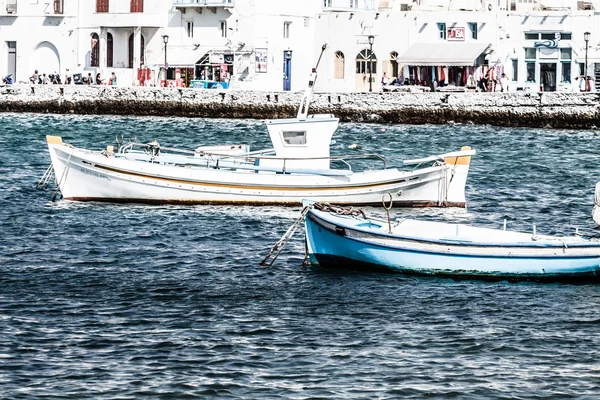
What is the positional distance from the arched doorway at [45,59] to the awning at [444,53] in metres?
20.8

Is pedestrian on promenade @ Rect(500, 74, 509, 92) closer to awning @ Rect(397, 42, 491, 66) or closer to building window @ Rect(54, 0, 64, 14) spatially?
awning @ Rect(397, 42, 491, 66)

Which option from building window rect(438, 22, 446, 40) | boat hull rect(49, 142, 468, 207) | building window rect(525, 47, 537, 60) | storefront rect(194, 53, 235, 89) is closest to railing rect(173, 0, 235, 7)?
storefront rect(194, 53, 235, 89)

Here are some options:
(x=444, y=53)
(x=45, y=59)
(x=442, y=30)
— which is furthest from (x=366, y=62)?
(x=45, y=59)

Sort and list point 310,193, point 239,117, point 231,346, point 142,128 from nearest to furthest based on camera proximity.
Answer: point 231,346, point 310,193, point 142,128, point 239,117

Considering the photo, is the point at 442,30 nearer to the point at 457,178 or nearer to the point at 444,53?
the point at 444,53

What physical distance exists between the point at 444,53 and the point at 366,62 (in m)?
5.26

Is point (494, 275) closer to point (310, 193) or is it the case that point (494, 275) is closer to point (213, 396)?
point (213, 396)

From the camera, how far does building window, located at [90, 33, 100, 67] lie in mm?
76562

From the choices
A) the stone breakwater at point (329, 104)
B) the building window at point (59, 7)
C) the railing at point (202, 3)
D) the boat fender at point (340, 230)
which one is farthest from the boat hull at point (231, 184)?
the building window at point (59, 7)

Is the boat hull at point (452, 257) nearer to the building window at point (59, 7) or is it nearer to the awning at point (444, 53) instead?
the awning at point (444, 53)

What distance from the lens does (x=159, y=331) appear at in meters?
17.5

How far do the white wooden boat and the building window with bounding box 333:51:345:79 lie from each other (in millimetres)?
43655

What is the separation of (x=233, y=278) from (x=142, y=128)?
37.4 meters

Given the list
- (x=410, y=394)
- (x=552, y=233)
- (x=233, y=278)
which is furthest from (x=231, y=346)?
(x=552, y=233)
